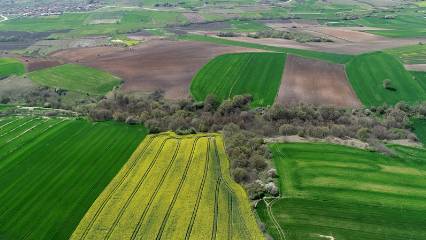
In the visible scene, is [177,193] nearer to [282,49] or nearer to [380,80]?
[380,80]

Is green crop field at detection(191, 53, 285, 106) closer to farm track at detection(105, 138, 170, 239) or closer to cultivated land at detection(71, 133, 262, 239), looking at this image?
cultivated land at detection(71, 133, 262, 239)

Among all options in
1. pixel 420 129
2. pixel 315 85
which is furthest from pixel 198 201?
pixel 315 85

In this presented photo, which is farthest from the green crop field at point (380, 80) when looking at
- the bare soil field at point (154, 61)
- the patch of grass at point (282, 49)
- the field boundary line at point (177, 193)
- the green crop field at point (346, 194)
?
the field boundary line at point (177, 193)

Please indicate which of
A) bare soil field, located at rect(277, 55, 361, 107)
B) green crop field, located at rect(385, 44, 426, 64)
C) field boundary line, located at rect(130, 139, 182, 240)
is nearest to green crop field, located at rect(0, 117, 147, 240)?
field boundary line, located at rect(130, 139, 182, 240)

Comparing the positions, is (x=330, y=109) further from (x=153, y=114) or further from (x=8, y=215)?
(x=8, y=215)

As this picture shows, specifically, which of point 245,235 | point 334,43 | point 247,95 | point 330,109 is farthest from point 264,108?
point 334,43

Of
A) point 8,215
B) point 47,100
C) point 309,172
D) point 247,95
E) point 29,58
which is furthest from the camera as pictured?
point 29,58
